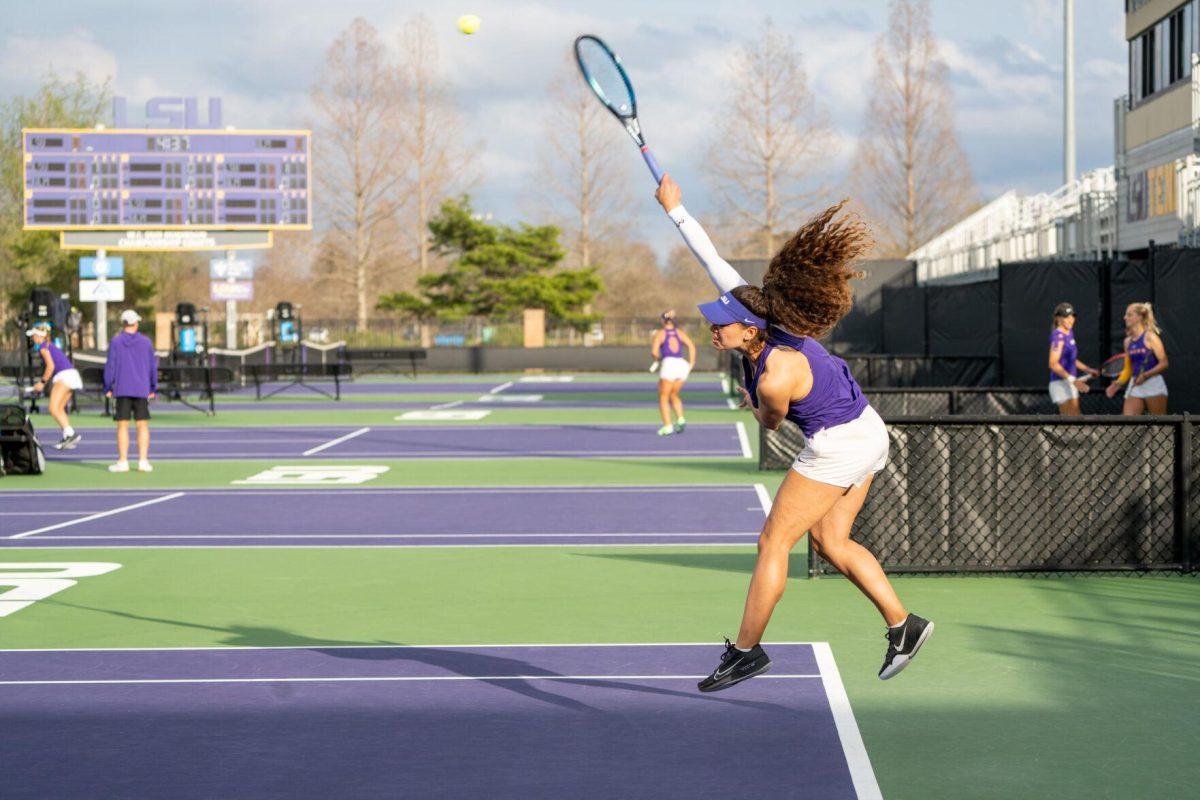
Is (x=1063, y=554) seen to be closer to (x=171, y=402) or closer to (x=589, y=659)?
(x=589, y=659)

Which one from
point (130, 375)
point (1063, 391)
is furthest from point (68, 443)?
point (1063, 391)

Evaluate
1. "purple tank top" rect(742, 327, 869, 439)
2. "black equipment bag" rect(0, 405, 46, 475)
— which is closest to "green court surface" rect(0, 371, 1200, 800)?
"purple tank top" rect(742, 327, 869, 439)

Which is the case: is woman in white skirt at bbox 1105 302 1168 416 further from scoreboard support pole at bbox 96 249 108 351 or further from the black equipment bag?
scoreboard support pole at bbox 96 249 108 351

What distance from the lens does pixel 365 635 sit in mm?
9406

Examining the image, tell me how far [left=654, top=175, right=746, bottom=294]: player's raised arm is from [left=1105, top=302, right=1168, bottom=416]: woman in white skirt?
33.1ft

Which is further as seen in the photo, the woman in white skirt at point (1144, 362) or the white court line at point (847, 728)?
the woman in white skirt at point (1144, 362)

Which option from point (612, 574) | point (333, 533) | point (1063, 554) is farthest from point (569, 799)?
point (333, 533)

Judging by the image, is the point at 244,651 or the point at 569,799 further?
the point at 244,651

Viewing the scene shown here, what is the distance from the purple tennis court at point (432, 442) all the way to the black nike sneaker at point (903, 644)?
540 inches

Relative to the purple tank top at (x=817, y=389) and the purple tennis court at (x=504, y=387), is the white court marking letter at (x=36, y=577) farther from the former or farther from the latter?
the purple tennis court at (x=504, y=387)

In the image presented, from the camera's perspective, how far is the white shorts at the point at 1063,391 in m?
18.2

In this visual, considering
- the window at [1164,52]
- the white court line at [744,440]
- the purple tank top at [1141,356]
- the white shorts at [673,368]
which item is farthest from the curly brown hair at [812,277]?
the window at [1164,52]

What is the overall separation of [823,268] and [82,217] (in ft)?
150

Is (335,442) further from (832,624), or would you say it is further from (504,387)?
(504,387)
